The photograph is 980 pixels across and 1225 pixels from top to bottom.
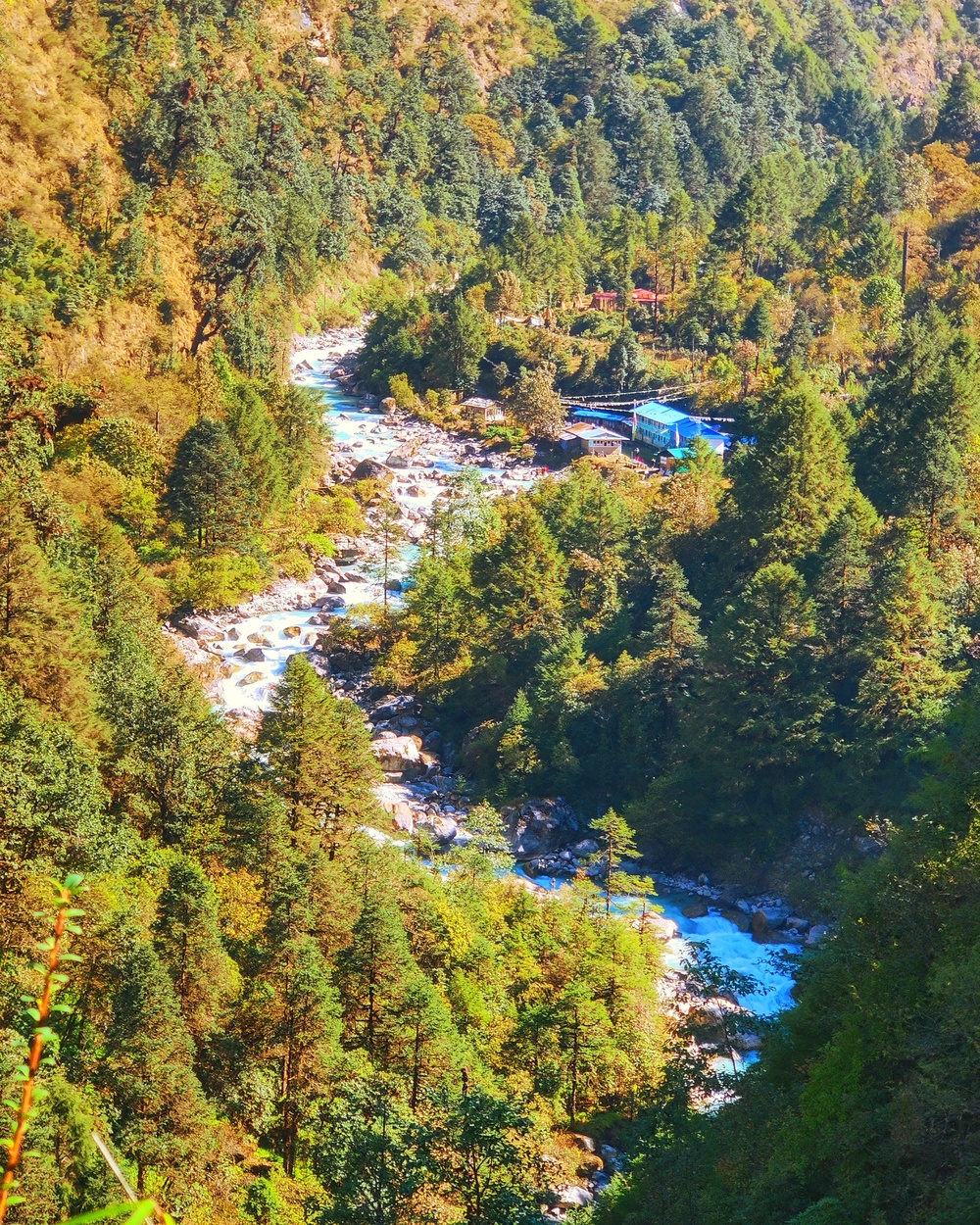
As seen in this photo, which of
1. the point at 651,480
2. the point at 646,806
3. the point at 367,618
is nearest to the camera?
the point at 646,806

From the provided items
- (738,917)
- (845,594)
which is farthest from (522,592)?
(738,917)

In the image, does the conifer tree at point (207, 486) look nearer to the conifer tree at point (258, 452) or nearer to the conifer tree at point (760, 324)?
the conifer tree at point (258, 452)

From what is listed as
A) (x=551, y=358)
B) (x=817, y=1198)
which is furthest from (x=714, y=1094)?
(x=551, y=358)

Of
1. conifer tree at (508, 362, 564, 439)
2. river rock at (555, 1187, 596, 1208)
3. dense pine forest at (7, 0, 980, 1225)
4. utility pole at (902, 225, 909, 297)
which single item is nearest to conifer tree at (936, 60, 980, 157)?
dense pine forest at (7, 0, 980, 1225)

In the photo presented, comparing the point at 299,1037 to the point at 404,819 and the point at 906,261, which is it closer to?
the point at 404,819

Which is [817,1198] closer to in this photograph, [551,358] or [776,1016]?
[776,1016]

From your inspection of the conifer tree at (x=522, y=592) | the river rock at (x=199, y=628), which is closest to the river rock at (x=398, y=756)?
the conifer tree at (x=522, y=592)

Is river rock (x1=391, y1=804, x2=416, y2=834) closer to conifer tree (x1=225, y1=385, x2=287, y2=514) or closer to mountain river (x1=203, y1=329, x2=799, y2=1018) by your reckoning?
mountain river (x1=203, y1=329, x2=799, y2=1018)
